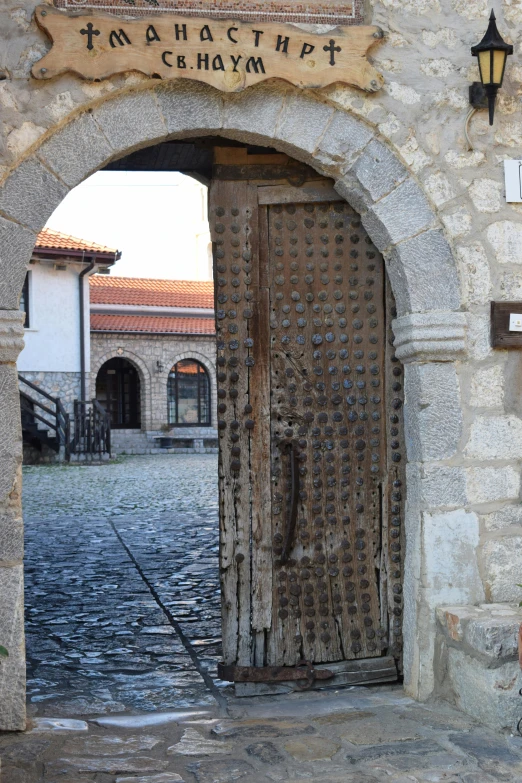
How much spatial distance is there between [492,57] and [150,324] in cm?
2177

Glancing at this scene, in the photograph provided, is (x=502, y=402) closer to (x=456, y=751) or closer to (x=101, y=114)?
(x=456, y=751)

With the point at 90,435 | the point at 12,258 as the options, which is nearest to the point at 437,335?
the point at 12,258

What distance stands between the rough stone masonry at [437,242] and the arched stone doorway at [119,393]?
71.3 feet

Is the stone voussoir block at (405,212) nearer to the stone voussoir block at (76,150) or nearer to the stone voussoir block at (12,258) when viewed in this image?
the stone voussoir block at (76,150)

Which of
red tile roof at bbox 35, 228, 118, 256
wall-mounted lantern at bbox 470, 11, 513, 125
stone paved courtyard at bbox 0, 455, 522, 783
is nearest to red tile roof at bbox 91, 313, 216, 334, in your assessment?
red tile roof at bbox 35, 228, 118, 256

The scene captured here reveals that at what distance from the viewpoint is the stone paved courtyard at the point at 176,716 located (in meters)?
3.03

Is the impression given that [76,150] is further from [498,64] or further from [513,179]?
[513,179]

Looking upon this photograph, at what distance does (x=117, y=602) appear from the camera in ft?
18.4

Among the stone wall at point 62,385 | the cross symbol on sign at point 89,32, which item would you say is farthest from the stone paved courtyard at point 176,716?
the stone wall at point 62,385

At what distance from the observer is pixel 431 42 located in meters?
3.80

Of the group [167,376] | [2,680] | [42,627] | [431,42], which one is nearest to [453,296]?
[431,42]

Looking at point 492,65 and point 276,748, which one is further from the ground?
point 492,65

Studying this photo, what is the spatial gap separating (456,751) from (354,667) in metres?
0.91

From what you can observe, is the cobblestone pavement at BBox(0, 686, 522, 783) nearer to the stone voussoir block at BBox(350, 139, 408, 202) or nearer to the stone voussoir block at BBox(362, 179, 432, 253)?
the stone voussoir block at BBox(362, 179, 432, 253)
